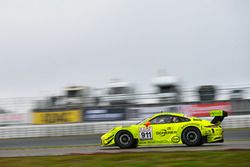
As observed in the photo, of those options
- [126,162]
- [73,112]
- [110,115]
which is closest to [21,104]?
[73,112]

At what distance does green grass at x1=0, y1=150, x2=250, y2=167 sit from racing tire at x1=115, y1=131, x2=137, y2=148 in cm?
305

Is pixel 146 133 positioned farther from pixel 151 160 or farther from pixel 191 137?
pixel 151 160

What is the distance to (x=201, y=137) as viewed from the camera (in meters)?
12.0

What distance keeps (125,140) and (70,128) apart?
11.9 metres

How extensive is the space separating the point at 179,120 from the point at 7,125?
1659cm

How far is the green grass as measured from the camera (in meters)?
7.97

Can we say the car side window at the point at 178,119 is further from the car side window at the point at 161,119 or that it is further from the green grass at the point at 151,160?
the green grass at the point at 151,160

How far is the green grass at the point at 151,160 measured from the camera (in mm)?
7969

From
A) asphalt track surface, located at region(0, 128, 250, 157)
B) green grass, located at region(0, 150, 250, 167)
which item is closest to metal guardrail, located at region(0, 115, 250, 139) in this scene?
asphalt track surface, located at region(0, 128, 250, 157)

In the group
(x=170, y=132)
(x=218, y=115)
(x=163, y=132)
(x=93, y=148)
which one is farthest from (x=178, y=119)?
(x=93, y=148)

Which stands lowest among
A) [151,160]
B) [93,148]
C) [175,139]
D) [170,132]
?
[151,160]

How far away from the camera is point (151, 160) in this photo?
28.2 ft

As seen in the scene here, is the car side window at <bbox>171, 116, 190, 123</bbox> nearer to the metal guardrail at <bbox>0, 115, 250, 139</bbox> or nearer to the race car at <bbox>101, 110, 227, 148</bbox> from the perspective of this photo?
the race car at <bbox>101, 110, 227, 148</bbox>

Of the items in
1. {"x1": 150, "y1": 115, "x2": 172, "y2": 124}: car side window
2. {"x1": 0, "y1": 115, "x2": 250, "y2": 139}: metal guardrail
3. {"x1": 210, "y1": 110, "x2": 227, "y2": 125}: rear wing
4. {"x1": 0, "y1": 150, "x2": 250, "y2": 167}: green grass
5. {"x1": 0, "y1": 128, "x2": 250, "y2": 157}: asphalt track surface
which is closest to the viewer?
{"x1": 0, "y1": 150, "x2": 250, "y2": 167}: green grass
